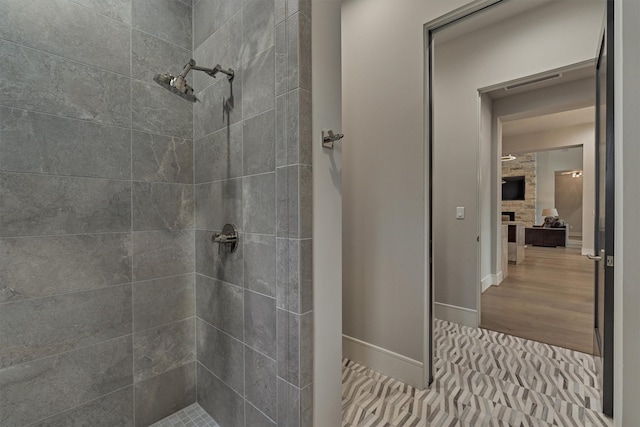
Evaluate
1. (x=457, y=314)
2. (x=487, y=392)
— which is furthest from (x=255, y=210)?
(x=457, y=314)

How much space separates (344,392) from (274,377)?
2.96 ft

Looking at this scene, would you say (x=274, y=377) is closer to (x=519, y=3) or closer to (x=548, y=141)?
(x=519, y=3)

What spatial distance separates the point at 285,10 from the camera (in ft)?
3.74

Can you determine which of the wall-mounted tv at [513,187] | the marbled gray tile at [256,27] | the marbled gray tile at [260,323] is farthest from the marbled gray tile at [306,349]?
the wall-mounted tv at [513,187]

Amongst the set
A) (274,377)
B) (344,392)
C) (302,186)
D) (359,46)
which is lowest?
(344,392)

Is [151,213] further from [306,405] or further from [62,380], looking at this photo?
[306,405]

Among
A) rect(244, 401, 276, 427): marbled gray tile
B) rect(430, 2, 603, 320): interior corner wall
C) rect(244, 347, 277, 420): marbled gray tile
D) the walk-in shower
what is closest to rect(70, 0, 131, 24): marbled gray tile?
the walk-in shower

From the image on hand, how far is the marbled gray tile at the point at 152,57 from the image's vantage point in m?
1.53

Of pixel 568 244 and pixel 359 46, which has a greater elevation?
pixel 359 46

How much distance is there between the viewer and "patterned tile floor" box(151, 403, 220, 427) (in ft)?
5.16

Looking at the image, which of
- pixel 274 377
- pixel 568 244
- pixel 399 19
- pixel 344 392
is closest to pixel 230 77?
pixel 399 19

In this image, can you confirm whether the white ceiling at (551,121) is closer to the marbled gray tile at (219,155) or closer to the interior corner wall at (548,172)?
the interior corner wall at (548,172)

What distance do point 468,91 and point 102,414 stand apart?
4054 millimetres

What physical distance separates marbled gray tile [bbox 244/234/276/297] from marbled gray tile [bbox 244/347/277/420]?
32cm
